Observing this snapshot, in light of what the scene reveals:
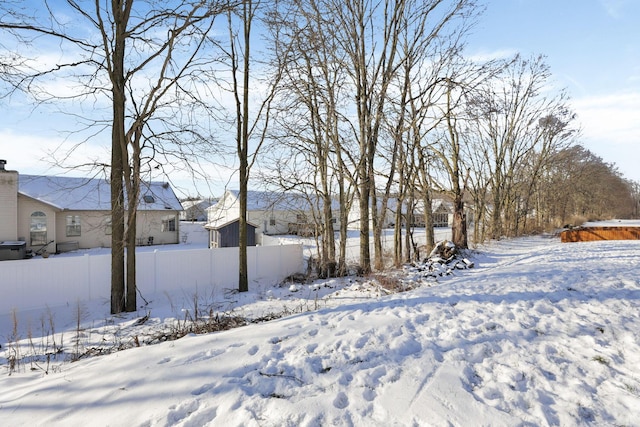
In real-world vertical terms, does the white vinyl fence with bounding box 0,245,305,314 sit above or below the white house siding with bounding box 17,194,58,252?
below

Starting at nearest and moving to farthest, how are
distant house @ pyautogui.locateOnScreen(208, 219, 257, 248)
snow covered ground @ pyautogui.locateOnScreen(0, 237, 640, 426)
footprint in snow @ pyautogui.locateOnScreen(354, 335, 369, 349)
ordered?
snow covered ground @ pyautogui.locateOnScreen(0, 237, 640, 426) → footprint in snow @ pyautogui.locateOnScreen(354, 335, 369, 349) → distant house @ pyautogui.locateOnScreen(208, 219, 257, 248)

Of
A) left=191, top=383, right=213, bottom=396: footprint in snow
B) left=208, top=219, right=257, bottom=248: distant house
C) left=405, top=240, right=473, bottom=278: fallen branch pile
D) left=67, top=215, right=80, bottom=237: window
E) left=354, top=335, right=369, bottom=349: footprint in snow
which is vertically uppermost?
left=67, top=215, right=80, bottom=237: window

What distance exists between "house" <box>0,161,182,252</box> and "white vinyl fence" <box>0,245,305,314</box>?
22.6ft

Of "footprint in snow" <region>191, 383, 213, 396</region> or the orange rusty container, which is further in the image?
the orange rusty container

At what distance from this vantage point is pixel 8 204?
18.0 meters

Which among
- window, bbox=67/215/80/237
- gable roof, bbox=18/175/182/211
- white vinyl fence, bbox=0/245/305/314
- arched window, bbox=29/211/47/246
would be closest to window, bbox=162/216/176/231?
gable roof, bbox=18/175/182/211

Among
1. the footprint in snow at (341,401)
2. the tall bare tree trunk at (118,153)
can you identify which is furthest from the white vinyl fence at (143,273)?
the footprint in snow at (341,401)

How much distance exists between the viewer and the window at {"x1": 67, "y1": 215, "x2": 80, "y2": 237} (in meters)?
20.7

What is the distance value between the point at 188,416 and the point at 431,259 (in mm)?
9092

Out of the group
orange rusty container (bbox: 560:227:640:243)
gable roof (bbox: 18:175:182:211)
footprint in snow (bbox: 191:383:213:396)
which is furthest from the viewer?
gable roof (bbox: 18:175:182:211)

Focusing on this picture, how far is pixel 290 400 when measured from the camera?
9.31ft

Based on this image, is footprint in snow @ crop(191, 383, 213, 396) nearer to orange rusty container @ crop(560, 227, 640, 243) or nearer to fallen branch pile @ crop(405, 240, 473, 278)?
fallen branch pile @ crop(405, 240, 473, 278)

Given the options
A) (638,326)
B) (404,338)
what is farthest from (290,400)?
(638,326)

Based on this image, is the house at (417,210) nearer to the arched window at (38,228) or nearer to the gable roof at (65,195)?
the gable roof at (65,195)
